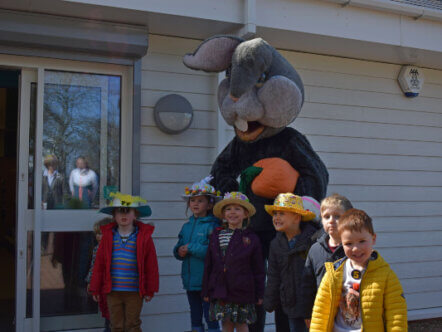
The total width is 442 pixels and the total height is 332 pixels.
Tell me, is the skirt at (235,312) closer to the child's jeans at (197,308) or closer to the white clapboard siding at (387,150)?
the child's jeans at (197,308)

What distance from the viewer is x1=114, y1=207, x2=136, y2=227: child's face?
416cm

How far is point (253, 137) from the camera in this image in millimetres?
3760

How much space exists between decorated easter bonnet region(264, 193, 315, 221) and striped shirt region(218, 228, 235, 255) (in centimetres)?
51

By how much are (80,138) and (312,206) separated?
240cm

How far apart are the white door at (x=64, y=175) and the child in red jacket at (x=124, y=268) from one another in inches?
21.1

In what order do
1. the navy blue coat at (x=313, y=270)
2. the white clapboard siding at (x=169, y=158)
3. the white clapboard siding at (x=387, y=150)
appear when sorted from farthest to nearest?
the white clapboard siding at (x=387, y=150) < the white clapboard siding at (x=169, y=158) < the navy blue coat at (x=313, y=270)

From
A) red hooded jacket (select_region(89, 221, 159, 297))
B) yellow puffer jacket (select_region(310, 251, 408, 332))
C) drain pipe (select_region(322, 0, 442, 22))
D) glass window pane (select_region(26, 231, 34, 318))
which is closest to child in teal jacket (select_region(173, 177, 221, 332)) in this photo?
red hooded jacket (select_region(89, 221, 159, 297))

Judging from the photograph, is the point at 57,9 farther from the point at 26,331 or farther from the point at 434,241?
the point at 434,241

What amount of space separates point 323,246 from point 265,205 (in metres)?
0.59

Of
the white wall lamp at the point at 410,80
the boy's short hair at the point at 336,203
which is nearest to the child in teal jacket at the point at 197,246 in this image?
the boy's short hair at the point at 336,203

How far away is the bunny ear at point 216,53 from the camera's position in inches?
147

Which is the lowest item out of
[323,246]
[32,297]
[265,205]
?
[32,297]

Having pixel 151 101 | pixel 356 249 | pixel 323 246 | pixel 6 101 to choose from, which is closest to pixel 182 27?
pixel 151 101

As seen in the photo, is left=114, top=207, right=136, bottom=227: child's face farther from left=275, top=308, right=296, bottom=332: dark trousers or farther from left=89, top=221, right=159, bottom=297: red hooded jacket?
left=275, top=308, right=296, bottom=332: dark trousers
